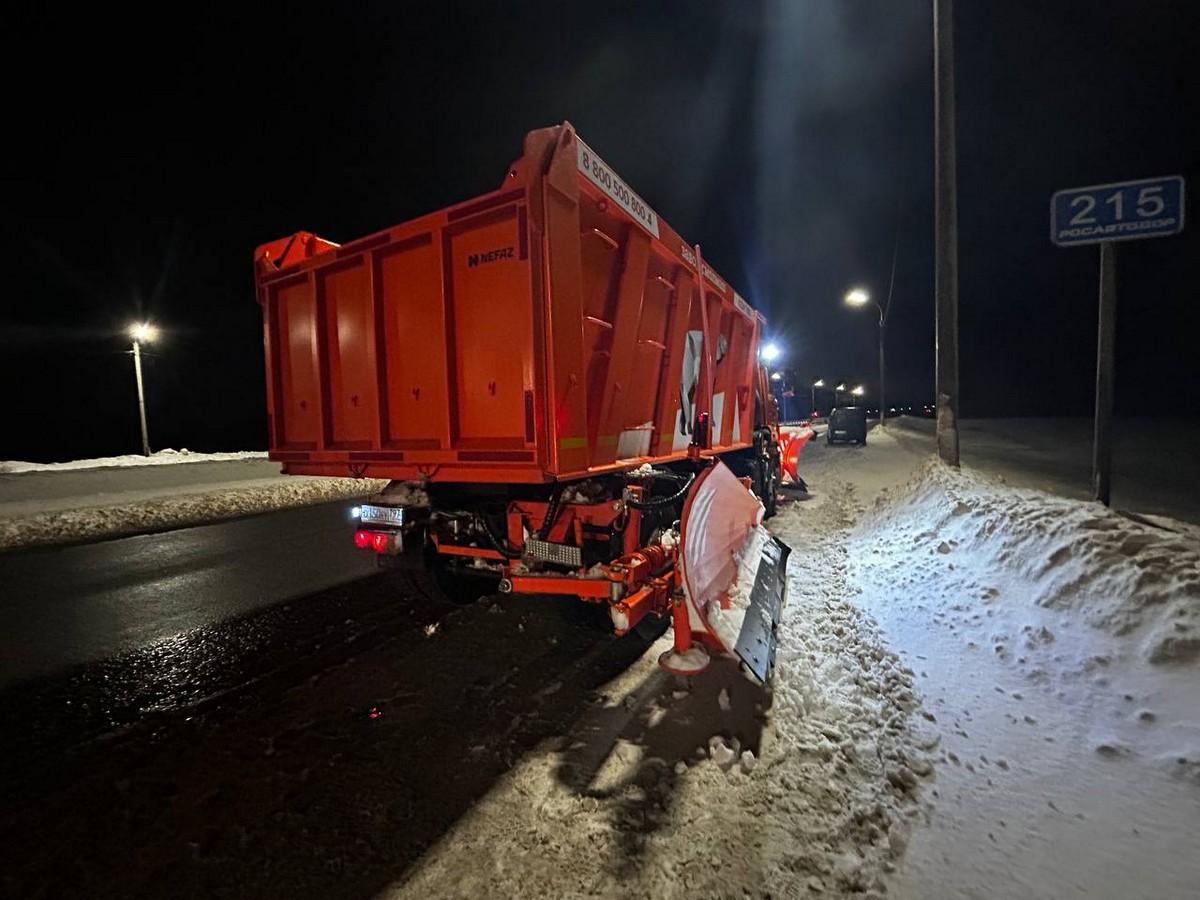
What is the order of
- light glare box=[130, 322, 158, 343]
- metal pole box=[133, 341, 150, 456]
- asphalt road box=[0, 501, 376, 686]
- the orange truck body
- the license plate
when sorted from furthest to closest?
light glare box=[130, 322, 158, 343], metal pole box=[133, 341, 150, 456], asphalt road box=[0, 501, 376, 686], the license plate, the orange truck body

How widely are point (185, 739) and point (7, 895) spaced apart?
1142 mm

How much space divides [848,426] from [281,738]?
24.8m

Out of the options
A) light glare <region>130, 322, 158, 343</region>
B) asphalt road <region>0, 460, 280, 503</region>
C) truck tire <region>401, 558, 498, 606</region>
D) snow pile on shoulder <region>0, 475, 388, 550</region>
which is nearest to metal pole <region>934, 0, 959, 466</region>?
truck tire <region>401, 558, 498, 606</region>

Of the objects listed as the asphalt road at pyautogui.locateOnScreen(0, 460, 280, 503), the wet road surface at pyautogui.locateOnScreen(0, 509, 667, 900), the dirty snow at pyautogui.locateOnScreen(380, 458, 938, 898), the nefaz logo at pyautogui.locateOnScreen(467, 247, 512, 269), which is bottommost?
the wet road surface at pyautogui.locateOnScreen(0, 509, 667, 900)

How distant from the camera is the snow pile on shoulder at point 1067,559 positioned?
137 inches

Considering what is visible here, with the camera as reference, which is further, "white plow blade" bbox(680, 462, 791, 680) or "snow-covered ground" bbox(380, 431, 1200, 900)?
"white plow blade" bbox(680, 462, 791, 680)

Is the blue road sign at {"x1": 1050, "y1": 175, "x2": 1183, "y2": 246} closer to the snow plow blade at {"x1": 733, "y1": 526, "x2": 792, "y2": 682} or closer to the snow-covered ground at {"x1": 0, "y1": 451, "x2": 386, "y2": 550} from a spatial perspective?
the snow plow blade at {"x1": 733, "y1": 526, "x2": 792, "y2": 682}

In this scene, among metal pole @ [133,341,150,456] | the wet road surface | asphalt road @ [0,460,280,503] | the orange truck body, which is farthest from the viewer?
metal pole @ [133,341,150,456]

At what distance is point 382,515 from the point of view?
169 inches

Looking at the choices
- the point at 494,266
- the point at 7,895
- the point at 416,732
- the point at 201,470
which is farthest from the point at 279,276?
the point at 201,470

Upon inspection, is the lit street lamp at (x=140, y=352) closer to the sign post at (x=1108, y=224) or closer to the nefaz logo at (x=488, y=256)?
the nefaz logo at (x=488, y=256)

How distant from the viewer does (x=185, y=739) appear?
3379 millimetres

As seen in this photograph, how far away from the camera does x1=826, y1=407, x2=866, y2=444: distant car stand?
24.1 m

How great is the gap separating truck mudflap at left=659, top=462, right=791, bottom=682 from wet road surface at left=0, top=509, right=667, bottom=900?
30.4 inches
